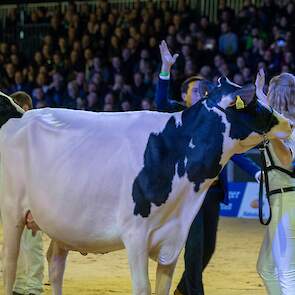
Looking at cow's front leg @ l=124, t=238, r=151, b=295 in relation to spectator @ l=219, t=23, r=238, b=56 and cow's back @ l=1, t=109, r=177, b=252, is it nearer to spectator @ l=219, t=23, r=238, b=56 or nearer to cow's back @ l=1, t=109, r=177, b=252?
cow's back @ l=1, t=109, r=177, b=252

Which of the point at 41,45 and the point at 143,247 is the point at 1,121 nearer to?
the point at 143,247

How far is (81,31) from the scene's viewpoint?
20.7m

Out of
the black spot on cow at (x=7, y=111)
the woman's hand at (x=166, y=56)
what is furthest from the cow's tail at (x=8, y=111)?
the woman's hand at (x=166, y=56)

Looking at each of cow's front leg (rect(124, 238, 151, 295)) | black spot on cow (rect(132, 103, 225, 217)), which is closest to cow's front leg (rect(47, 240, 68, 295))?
cow's front leg (rect(124, 238, 151, 295))

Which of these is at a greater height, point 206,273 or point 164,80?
point 164,80

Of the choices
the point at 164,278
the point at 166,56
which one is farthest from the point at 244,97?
the point at 164,278

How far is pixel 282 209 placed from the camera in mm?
5551

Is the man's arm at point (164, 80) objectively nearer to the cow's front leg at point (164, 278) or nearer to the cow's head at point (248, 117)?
the cow's head at point (248, 117)

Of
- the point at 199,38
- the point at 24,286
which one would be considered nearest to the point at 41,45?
the point at 199,38

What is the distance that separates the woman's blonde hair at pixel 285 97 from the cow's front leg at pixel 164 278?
1.34m

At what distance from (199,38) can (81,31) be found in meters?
4.21

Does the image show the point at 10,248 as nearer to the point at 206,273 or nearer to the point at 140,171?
the point at 140,171

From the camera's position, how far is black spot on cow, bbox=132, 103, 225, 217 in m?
5.11

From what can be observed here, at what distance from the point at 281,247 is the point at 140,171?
120 cm
